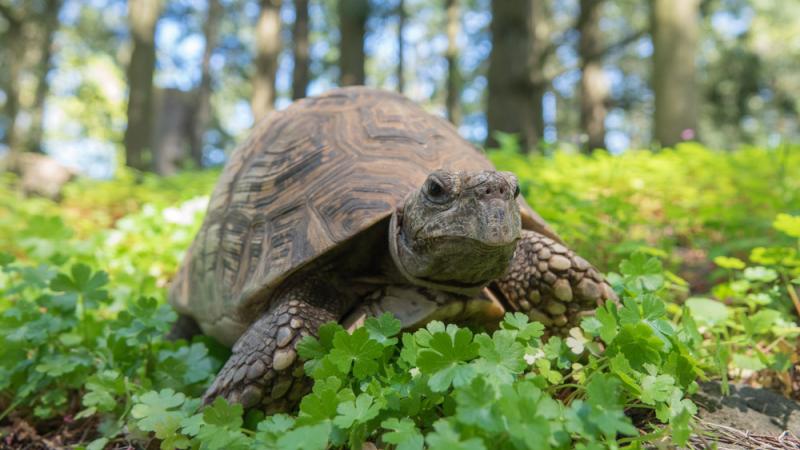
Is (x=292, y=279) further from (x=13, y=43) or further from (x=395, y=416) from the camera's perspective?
(x=13, y=43)

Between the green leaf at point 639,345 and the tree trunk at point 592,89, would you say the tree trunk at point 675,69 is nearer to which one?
the tree trunk at point 592,89

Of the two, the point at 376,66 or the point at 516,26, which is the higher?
the point at 376,66

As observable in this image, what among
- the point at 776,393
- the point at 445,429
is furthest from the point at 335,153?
the point at 776,393

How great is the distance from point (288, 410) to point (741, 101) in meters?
20.9

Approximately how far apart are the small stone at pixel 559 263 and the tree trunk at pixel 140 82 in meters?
8.55

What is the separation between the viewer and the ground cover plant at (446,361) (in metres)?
1.26

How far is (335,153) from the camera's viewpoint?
2.23 meters

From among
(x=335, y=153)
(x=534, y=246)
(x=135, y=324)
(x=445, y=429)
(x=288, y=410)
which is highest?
(x=335, y=153)

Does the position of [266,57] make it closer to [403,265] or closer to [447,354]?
[403,265]

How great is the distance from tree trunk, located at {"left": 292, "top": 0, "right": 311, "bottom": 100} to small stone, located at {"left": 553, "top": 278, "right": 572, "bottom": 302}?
28.6 feet

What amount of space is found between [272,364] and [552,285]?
935mm

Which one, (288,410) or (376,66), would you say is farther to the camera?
(376,66)

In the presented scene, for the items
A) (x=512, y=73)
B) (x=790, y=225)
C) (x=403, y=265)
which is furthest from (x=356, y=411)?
(x=512, y=73)

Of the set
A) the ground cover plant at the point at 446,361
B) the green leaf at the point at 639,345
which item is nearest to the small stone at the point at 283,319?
the ground cover plant at the point at 446,361
